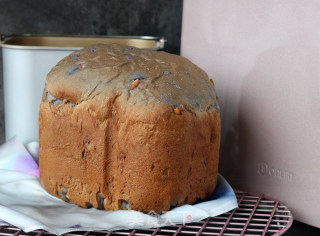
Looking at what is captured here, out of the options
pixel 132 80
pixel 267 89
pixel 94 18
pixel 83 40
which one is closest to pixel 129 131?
pixel 132 80

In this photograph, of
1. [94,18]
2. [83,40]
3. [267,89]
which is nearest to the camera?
[267,89]

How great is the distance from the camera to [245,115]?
3.55 feet

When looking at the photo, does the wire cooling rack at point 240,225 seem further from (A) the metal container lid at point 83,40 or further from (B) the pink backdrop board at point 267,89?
(A) the metal container lid at point 83,40

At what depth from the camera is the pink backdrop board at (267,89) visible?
96cm

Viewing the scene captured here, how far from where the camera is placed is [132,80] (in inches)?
34.8

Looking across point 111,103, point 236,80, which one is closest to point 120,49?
point 111,103

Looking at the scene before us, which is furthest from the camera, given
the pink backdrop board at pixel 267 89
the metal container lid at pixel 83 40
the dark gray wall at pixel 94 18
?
the dark gray wall at pixel 94 18

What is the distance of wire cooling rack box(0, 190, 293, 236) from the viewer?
832mm

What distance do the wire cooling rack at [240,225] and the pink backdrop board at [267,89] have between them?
0.08 meters

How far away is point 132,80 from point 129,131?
0.10 m

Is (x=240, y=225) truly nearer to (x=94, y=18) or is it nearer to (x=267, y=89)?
(x=267, y=89)

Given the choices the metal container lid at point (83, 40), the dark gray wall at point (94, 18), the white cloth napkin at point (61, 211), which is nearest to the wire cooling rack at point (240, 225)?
the white cloth napkin at point (61, 211)

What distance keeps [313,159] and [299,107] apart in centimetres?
11

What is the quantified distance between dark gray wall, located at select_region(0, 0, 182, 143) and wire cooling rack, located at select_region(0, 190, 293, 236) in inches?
33.0
